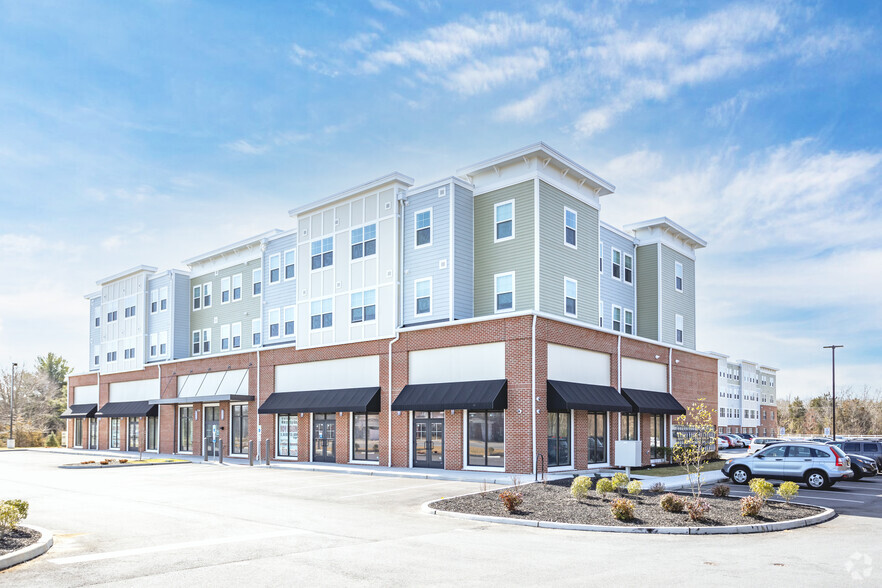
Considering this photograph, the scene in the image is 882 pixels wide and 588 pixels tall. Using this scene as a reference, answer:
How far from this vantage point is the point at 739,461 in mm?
26422

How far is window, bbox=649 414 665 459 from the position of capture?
1417 inches

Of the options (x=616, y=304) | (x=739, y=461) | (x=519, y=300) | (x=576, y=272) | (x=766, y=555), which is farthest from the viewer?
(x=616, y=304)

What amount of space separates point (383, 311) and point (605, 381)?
10.5 meters

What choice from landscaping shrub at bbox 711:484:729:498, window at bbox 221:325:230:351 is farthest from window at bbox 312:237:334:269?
landscaping shrub at bbox 711:484:729:498

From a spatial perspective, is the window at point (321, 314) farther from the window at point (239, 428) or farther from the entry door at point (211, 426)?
the entry door at point (211, 426)

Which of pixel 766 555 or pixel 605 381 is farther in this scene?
pixel 605 381

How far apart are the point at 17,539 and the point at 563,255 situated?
2405 centimetres

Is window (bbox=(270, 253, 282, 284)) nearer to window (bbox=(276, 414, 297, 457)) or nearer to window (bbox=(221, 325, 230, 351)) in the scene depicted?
window (bbox=(221, 325, 230, 351))


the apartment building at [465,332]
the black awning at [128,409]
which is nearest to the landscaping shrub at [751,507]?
the apartment building at [465,332]

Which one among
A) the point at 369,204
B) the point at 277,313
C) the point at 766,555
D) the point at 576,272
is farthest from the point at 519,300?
the point at 766,555

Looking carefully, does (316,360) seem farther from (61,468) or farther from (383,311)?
(61,468)

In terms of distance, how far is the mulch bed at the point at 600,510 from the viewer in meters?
15.8

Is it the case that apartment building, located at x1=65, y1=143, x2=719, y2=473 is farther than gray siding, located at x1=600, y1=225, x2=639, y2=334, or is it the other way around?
gray siding, located at x1=600, y1=225, x2=639, y2=334

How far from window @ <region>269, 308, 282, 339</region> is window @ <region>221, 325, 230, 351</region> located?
6751 millimetres
